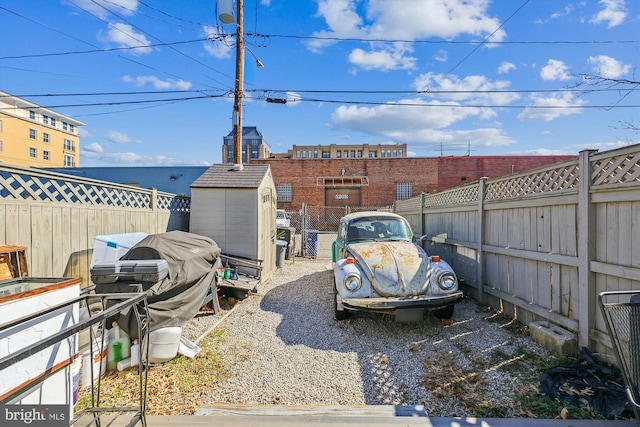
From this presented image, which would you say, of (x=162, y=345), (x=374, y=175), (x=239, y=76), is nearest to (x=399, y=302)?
(x=162, y=345)

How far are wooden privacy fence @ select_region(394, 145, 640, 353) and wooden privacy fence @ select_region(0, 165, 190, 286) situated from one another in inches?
267

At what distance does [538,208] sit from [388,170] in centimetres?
2006

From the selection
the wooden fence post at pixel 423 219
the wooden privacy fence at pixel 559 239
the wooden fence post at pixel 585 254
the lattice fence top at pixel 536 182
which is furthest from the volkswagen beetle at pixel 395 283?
the wooden fence post at pixel 423 219

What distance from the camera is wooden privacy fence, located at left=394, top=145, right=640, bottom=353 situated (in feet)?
9.98

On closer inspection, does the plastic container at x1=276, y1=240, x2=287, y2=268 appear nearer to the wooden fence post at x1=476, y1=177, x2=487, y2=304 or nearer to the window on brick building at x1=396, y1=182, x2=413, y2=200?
the wooden fence post at x1=476, y1=177, x2=487, y2=304

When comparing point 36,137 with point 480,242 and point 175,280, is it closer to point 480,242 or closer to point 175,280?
point 175,280

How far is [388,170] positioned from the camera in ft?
78.4

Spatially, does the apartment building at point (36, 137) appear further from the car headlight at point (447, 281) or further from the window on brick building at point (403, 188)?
the car headlight at point (447, 281)

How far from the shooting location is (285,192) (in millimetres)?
24297

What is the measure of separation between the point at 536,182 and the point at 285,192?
821 inches

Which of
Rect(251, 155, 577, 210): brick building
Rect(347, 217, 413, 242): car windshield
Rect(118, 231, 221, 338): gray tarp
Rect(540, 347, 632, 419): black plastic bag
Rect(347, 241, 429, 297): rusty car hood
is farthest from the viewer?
Rect(251, 155, 577, 210): brick building

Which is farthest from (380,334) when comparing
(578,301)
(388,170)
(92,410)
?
(388,170)

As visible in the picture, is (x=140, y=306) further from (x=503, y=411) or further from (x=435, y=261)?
(x=435, y=261)

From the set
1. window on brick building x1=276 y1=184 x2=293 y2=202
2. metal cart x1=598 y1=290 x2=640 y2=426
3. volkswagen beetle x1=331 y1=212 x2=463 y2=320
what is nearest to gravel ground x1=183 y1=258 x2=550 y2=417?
volkswagen beetle x1=331 y1=212 x2=463 y2=320
